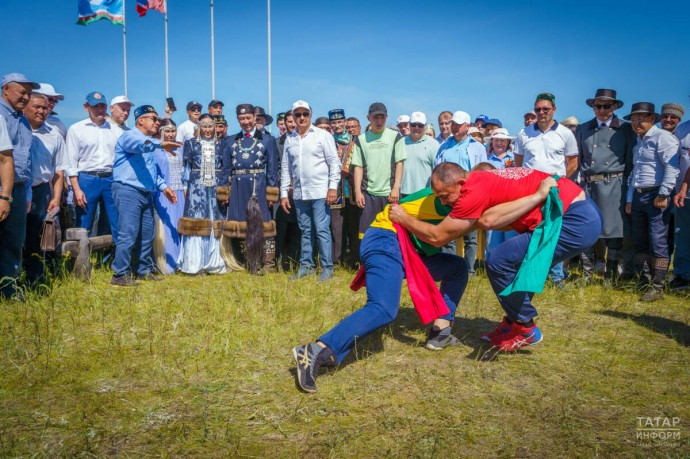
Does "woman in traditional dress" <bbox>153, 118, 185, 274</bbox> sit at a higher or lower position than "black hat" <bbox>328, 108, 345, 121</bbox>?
lower

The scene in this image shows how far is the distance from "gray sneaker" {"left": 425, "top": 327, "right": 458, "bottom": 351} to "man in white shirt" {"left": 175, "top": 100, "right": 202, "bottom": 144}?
250 inches

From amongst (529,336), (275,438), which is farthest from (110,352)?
(529,336)

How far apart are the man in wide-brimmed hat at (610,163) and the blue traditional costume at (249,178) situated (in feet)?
14.1

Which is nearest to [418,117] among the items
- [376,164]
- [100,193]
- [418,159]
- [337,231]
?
[418,159]

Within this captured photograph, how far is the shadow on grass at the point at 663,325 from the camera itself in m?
4.82

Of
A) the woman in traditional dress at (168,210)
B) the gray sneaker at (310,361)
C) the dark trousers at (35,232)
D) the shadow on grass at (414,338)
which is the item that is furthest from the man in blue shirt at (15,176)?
the shadow on grass at (414,338)

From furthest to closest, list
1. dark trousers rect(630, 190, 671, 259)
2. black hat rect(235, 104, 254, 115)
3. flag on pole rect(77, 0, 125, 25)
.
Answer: flag on pole rect(77, 0, 125, 25) < black hat rect(235, 104, 254, 115) < dark trousers rect(630, 190, 671, 259)

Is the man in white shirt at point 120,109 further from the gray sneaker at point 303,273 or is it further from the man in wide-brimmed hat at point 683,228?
the man in wide-brimmed hat at point 683,228

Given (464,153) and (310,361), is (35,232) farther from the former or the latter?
(464,153)

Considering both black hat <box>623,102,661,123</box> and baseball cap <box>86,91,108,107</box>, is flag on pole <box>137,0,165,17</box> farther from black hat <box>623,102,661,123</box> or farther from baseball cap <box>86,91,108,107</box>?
black hat <box>623,102,661,123</box>

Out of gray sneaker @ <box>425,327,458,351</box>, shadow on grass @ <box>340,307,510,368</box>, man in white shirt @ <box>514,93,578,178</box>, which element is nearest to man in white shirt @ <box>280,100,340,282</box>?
shadow on grass @ <box>340,307,510,368</box>

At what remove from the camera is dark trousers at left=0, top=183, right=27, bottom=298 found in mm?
5375

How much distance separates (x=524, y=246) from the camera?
4.24 metres

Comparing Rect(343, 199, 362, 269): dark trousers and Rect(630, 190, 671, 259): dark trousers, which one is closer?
Rect(630, 190, 671, 259): dark trousers
